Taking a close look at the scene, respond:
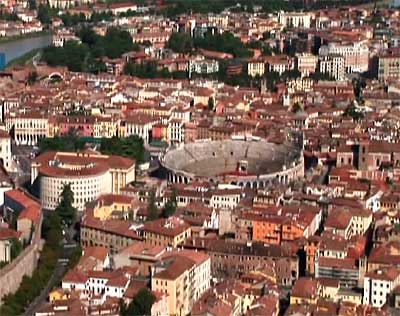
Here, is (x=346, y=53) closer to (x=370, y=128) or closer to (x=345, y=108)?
(x=345, y=108)

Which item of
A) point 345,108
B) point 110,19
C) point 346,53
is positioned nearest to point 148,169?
point 345,108

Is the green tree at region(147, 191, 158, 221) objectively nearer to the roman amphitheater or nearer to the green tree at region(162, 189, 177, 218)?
the green tree at region(162, 189, 177, 218)

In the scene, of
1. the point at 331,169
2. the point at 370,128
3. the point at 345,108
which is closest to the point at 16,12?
the point at 345,108

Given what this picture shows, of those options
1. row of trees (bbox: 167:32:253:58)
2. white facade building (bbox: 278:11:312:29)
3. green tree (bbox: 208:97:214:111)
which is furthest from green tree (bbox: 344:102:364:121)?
white facade building (bbox: 278:11:312:29)

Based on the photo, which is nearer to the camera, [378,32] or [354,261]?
[354,261]

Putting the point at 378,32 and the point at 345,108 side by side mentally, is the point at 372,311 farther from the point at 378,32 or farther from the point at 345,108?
the point at 378,32

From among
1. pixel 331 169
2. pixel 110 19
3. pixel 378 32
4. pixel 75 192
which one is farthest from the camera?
pixel 110 19

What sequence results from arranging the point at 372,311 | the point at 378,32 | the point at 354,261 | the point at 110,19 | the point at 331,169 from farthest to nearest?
the point at 110,19 < the point at 378,32 < the point at 331,169 < the point at 354,261 < the point at 372,311
